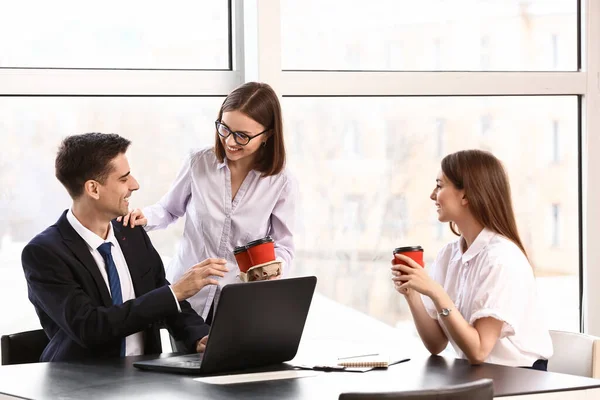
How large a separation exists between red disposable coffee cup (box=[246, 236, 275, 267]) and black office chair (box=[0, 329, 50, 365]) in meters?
0.74

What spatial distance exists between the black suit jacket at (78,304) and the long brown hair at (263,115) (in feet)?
1.94

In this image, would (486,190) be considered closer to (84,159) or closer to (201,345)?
(201,345)

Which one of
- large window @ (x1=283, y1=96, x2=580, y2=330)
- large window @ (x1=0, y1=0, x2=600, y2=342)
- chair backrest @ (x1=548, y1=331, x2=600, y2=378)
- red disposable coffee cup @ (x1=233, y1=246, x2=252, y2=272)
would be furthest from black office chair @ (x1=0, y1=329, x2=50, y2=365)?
chair backrest @ (x1=548, y1=331, x2=600, y2=378)

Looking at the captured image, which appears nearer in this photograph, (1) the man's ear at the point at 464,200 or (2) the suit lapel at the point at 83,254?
(2) the suit lapel at the point at 83,254

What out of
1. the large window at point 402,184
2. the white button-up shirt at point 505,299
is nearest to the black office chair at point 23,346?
the white button-up shirt at point 505,299

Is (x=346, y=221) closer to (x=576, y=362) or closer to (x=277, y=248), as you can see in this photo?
(x=277, y=248)

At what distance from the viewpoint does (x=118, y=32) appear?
11.5 feet

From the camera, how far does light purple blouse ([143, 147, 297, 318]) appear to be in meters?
2.97

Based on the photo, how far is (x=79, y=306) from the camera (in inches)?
94.3

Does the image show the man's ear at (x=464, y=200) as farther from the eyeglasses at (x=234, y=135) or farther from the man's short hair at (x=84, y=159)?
the man's short hair at (x=84, y=159)

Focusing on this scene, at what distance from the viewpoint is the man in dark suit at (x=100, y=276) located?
2410mm

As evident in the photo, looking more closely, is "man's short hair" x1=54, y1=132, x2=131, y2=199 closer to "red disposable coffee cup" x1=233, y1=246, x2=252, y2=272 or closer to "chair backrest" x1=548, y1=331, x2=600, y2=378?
"red disposable coffee cup" x1=233, y1=246, x2=252, y2=272

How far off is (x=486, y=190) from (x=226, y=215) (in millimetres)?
831

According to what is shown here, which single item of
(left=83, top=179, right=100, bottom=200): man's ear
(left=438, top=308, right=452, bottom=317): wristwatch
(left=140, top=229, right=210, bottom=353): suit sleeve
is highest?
(left=83, top=179, right=100, bottom=200): man's ear
